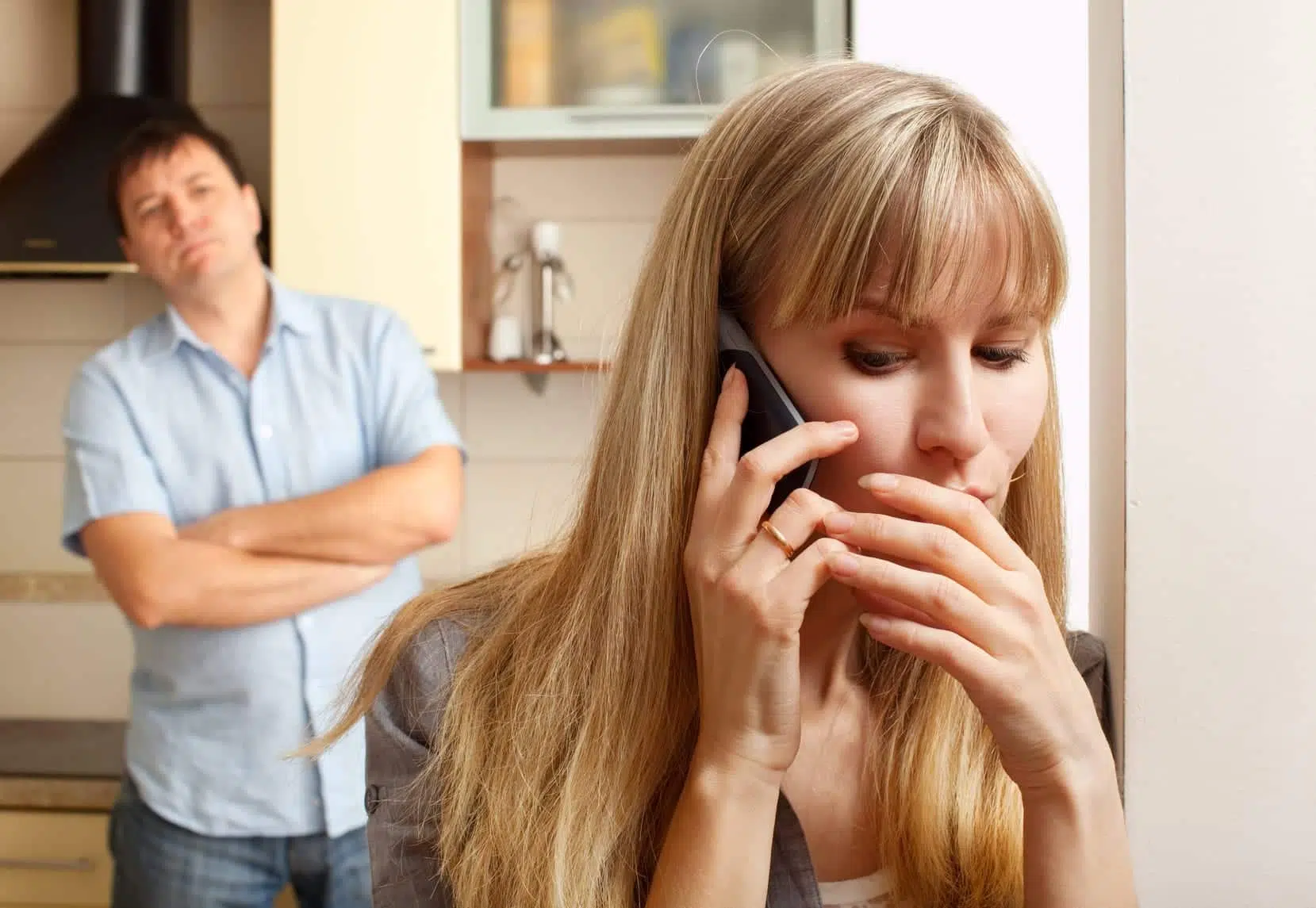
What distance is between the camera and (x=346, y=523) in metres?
1.76

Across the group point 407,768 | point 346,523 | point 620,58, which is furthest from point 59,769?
point 620,58

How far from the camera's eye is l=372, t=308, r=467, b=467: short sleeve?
74.2 inches

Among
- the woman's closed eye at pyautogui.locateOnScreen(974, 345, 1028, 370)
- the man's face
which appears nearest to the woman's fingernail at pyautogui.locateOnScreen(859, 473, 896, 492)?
the woman's closed eye at pyautogui.locateOnScreen(974, 345, 1028, 370)

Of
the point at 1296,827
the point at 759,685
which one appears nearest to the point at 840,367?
the point at 759,685

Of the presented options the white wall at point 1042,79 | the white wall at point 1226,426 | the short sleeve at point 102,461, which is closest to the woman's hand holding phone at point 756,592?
the white wall at point 1226,426

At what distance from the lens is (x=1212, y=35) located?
762 mm

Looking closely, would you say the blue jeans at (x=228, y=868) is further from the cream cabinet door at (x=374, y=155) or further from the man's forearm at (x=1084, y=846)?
the man's forearm at (x=1084, y=846)

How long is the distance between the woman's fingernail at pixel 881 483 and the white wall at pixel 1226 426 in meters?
0.16

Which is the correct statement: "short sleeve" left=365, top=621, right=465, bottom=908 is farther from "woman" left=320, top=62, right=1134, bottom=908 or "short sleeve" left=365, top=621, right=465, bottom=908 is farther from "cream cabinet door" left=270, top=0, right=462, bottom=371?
"cream cabinet door" left=270, top=0, right=462, bottom=371

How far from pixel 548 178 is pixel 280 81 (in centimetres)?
60

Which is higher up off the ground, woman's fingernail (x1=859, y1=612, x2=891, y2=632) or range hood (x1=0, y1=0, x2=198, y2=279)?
range hood (x1=0, y1=0, x2=198, y2=279)

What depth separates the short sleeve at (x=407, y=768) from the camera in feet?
2.95

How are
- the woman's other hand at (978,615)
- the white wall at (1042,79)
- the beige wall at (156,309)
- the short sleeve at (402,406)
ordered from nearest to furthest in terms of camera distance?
the woman's other hand at (978,615) → the white wall at (1042,79) → the short sleeve at (402,406) → the beige wall at (156,309)

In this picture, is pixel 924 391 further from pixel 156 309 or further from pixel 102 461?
pixel 156 309
